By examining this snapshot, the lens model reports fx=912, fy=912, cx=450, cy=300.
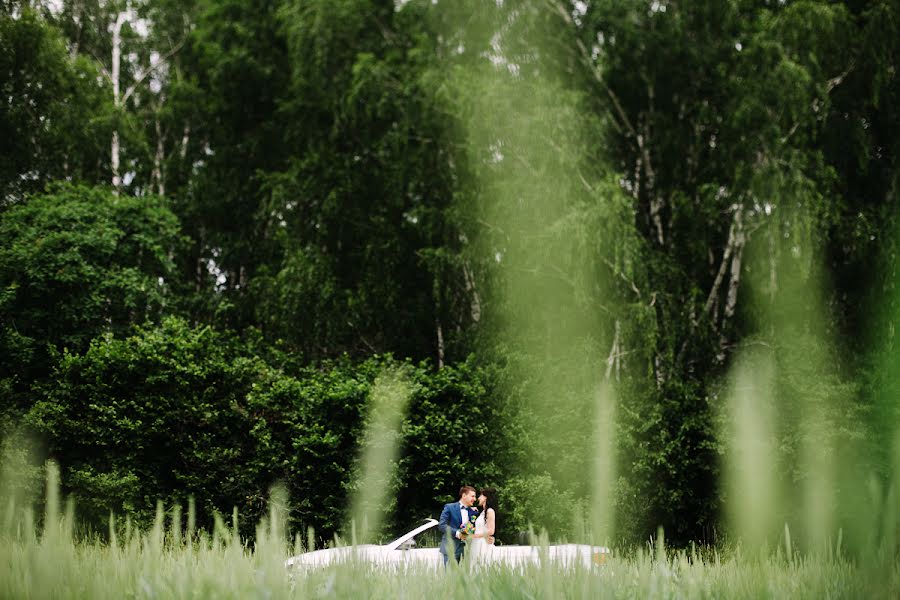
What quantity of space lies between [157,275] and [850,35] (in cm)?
1683

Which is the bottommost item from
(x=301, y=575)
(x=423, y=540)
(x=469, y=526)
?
(x=423, y=540)

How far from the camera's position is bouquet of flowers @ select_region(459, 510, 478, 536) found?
879 cm

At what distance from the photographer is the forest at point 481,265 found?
16156mm

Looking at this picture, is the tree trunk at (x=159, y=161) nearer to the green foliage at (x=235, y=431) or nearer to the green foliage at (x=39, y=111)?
the green foliage at (x=39, y=111)

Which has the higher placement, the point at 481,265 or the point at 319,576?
the point at 481,265

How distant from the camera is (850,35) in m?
18.8

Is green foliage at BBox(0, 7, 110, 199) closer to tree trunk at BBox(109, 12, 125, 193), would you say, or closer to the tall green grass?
tree trunk at BBox(109, 12, 125, 193)

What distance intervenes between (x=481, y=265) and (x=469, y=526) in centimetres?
1096

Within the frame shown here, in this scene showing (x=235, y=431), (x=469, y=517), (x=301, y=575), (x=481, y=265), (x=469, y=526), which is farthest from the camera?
(x=481, y=265)

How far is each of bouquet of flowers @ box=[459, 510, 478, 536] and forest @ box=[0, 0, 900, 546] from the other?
221 inches

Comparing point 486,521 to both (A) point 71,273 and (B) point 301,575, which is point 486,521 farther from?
(A) point 71,273

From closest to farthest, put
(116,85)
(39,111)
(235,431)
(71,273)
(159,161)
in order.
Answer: (235,431), (71,273), (39,111), (159,161), (116,85)

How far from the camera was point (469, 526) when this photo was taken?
9.33 meters

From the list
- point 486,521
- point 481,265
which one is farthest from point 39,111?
point 486,521
